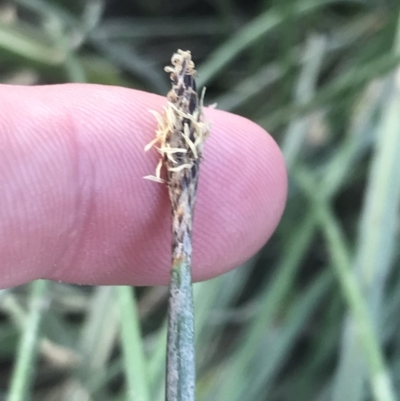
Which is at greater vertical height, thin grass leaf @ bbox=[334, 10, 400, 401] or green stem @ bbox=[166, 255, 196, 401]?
thin grass leaf @ bbox=[334, 10, 400, 401]

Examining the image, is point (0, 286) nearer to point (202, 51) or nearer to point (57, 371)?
point (57, 371)

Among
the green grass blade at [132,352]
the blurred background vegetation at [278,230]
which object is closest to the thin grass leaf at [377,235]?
the blurred background vegetation at [278,230]

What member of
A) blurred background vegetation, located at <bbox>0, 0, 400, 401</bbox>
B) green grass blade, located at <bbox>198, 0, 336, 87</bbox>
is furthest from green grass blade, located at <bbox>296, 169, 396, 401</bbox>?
green grass blade, located at <bbox>198, 0, 336, 87</bbox>

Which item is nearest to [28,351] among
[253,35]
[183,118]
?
[183,118]

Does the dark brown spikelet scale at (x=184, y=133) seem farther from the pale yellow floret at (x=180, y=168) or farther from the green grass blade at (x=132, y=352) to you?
the green grass blade at (x=132, y=352)

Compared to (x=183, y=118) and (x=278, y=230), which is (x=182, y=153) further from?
(x=278, y=230)

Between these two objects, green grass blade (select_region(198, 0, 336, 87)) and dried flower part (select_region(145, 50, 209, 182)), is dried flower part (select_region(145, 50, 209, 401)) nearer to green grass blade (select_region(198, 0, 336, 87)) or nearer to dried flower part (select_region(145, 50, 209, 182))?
dried flower part (select_region(145, 50, 209, 182))
